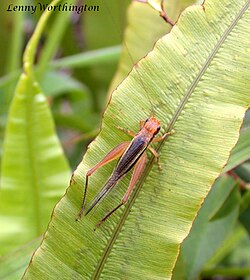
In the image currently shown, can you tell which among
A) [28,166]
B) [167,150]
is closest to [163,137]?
[167,150]

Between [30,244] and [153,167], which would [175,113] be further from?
[30,244]

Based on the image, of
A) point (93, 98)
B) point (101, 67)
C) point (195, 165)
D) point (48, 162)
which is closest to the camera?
point (195, 165)

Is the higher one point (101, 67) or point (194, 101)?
point (194, 101)

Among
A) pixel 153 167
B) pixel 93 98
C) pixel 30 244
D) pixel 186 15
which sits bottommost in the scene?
pixel 93 98

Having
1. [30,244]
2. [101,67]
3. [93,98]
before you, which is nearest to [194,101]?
[30,244]

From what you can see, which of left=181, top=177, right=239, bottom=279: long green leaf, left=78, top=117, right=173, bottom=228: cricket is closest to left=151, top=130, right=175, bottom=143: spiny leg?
left=78, top=117, right=173, bottom=228: cricket

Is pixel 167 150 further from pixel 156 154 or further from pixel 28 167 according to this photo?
pixel 28 167

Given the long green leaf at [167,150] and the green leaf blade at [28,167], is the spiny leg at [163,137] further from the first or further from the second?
the green leaf blade at [28,167]
